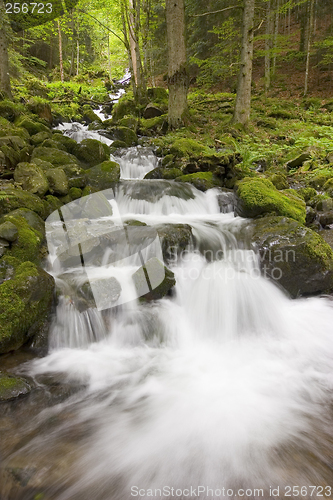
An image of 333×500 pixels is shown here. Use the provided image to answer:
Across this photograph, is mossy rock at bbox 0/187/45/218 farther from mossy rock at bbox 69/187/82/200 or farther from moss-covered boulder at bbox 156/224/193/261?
moss-covered boulder at bbox 156/224/193/261

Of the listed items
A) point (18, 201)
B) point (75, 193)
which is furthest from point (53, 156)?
point (18, 201)

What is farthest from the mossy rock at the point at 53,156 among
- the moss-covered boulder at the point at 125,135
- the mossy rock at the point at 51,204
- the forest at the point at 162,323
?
the moss-covered boulder at the point at 125,135

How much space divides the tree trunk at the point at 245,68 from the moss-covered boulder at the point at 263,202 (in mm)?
7046

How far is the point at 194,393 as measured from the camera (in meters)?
3.09

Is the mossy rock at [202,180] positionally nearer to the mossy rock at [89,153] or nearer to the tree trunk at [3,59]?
the mossy rock at [89,153]

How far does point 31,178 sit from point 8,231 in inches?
86.0

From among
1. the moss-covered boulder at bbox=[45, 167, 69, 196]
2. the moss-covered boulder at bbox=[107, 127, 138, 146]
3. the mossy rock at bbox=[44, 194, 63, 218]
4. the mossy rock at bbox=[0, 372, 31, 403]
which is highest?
the moss-covered boulder at bbox=[107, 127, 138, 146]

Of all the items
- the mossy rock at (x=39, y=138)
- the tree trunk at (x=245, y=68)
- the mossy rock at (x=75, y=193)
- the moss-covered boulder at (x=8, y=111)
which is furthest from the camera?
the tree trunk at (x=245, y=68)

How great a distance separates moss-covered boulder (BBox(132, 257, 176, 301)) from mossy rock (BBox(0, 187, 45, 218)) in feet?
7.66

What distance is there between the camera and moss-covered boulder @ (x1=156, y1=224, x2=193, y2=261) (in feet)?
16.5

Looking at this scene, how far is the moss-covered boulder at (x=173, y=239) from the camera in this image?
16.5 feet

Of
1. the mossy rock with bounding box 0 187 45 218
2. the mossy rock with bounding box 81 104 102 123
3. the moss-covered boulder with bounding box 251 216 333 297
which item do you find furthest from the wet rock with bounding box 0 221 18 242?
the mossy rock with bounding box 81 104 102 123

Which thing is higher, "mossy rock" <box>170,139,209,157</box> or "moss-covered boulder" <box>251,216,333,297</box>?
"mossy rock" <box>170,139,209,157</box>

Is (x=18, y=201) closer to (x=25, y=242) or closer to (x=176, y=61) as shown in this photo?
(x=25, y=242)
